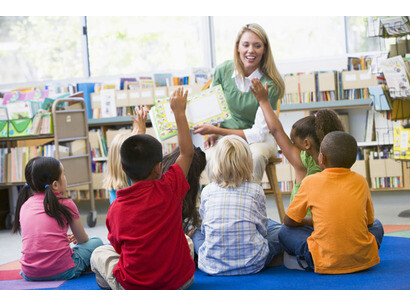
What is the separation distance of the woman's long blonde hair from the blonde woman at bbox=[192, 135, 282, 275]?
2.98 feet

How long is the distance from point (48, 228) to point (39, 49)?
14.3 feet

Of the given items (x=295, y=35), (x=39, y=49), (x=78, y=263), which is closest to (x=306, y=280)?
(x=78, y=263)

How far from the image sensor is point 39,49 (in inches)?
244

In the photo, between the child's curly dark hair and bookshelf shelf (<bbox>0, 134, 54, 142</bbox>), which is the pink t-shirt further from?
bookshelf shelf (<bbox>0, 134, 54, 142</bbox>)

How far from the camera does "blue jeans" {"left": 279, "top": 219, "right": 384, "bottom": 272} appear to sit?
83.7 inches

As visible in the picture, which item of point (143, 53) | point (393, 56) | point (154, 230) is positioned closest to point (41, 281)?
point (154, 230)

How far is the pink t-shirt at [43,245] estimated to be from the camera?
229 centimetres

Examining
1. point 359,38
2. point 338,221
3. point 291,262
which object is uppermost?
point 359,38

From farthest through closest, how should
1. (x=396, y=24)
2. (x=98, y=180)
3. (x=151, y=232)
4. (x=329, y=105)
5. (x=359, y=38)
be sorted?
(x=359, y=38) → (x=98, y=180) → (x=329, y=105) → (x=396, y=24) → (x=151, y=232)

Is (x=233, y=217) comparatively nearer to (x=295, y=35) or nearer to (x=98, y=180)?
(x=98, y=180)

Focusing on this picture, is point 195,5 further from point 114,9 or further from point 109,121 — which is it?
point 109,121

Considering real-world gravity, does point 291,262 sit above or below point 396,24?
below

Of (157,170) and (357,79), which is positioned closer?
(157,170)

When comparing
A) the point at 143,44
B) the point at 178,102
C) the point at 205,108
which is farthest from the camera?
the point at 143,44
